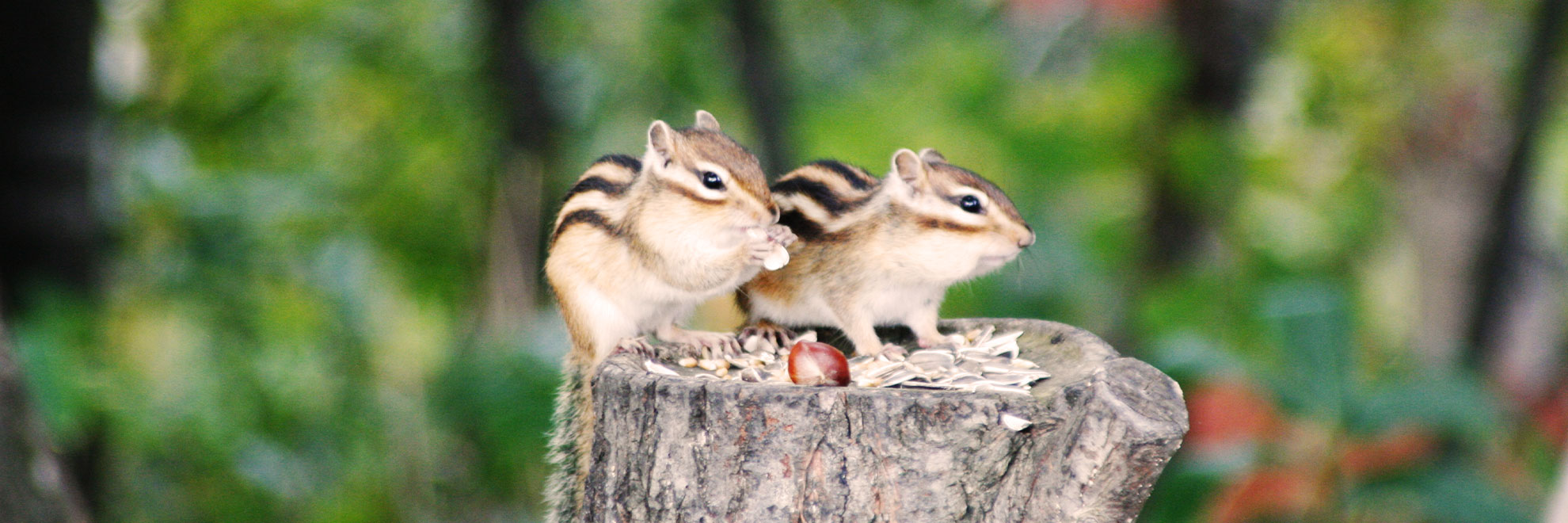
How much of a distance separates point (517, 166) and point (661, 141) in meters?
2.20

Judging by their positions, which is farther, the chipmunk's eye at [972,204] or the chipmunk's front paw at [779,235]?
the chipmunk's eye at [972,204]

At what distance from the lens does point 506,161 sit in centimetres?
373

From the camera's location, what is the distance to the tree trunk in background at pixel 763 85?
352 cm

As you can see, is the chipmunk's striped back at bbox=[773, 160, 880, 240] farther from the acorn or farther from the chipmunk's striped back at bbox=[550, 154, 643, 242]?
the acorn

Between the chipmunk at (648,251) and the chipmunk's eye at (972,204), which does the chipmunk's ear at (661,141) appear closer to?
the chipmunk at (648,251)

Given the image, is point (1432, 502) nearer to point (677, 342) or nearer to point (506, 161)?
point (677, 342)

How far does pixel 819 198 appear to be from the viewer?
5.77 feet

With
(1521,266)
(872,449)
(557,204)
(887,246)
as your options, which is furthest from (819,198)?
(1521,266)

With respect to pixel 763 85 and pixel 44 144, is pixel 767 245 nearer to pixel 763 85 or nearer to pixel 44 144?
pixel 763 85

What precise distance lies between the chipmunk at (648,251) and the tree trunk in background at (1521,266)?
11.9ft

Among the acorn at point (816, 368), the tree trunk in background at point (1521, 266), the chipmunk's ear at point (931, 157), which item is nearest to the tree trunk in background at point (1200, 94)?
the tree trunk in background at point (1521, 266)

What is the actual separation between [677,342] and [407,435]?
7.63ft

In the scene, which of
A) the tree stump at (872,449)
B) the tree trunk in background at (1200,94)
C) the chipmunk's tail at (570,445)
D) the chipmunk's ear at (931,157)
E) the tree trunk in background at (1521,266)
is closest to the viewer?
the tree stump at (872,449)

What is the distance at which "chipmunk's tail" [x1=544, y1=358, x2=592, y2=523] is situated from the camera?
5.19 feet
